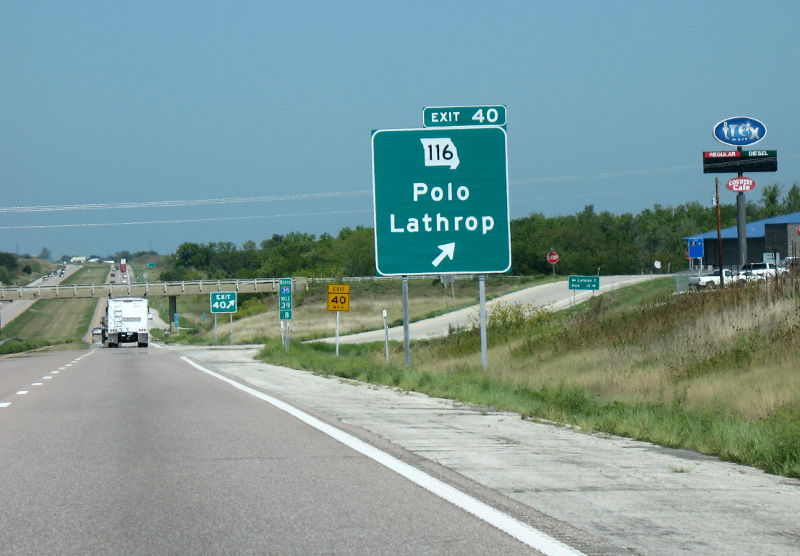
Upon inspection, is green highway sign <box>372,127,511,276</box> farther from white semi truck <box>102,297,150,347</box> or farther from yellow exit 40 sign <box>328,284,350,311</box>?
white semi truck <box>102,297,150,347</box>

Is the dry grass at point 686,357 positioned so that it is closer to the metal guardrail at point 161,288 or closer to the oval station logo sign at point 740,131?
the oval station logo sign at point 740,131

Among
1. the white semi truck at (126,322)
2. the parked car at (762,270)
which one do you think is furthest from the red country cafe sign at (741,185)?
the white semi truck at (126,322)

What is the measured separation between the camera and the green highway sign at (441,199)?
21.6 metres

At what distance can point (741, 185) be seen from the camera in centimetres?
6806

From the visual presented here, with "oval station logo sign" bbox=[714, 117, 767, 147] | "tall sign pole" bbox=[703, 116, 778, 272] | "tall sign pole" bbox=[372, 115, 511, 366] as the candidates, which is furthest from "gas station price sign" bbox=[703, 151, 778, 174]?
"tall sign pole" bbox=[372, 115, 511, 366]

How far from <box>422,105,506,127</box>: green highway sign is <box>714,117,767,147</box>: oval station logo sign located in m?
45.1

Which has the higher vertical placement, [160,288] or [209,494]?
[160,288]

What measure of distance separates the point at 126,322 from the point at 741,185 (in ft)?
141

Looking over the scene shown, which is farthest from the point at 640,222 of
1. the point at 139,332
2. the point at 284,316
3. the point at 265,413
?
the point at 265,413

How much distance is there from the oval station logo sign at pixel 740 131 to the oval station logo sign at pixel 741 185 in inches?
98.1

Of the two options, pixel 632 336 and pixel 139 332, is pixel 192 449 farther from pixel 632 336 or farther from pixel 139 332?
pixel 139 332

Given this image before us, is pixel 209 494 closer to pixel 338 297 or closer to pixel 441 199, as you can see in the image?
pixel 441 199

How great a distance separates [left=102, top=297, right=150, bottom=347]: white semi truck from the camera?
266ft

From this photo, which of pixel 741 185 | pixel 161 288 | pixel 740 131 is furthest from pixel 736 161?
pixel 161 288
